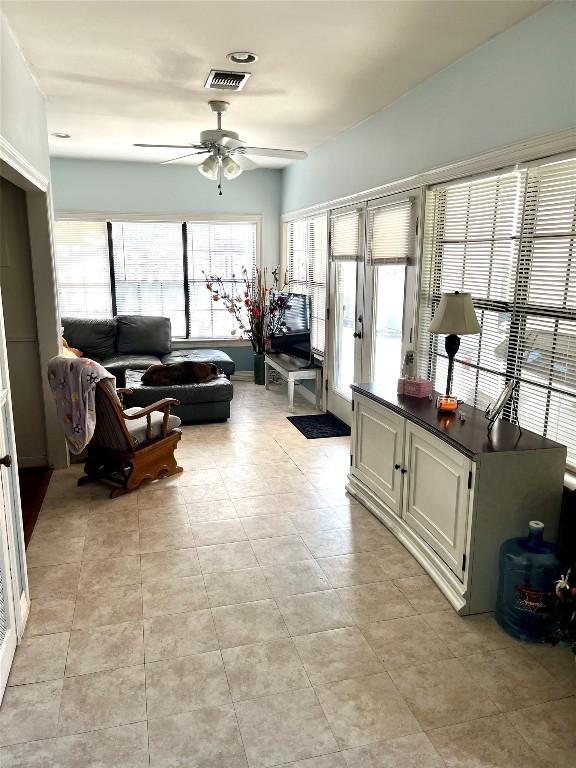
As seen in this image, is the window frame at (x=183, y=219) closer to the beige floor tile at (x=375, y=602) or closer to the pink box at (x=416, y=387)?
the pink box at (x=416, y=387)

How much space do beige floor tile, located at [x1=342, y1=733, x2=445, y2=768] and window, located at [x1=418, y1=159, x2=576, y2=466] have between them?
1490mm

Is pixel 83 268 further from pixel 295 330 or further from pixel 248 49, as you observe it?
pixel 248 49

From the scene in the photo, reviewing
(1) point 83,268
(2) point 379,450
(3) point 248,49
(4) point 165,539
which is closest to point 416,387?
(2) point 379,450

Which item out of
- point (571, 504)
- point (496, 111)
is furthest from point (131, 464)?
point (496, 111)

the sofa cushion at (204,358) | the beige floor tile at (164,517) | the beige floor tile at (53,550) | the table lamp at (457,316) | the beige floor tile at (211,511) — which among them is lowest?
the beige floor tile at (53,550)

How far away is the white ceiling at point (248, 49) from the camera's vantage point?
271 centimetres

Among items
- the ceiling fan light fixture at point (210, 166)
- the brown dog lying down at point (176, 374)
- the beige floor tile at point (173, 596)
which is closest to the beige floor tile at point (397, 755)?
the beige floor tile at point (173, 596)

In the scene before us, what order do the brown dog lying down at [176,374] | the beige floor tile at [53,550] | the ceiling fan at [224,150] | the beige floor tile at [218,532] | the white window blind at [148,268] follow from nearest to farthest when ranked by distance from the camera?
the beige floor tile at [53,550], the beige floor tile at [218,532], the ceiling fan at [224,150], the brown dog lying down at [176,374], the white window blind at [148,268]

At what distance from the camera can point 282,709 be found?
2.09m

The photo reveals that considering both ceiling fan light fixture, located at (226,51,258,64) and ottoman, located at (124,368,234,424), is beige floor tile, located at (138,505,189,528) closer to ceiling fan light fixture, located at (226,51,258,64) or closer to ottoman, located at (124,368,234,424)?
ottoman, located at (124,368,234,424)

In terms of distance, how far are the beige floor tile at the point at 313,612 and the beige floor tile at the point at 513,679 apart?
1.83 ft

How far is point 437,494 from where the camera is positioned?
288cm

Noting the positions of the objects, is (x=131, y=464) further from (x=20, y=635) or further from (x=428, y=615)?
(x=428, y=615)

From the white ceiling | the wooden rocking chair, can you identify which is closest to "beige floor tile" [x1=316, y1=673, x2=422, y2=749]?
the wooden rocking chair
